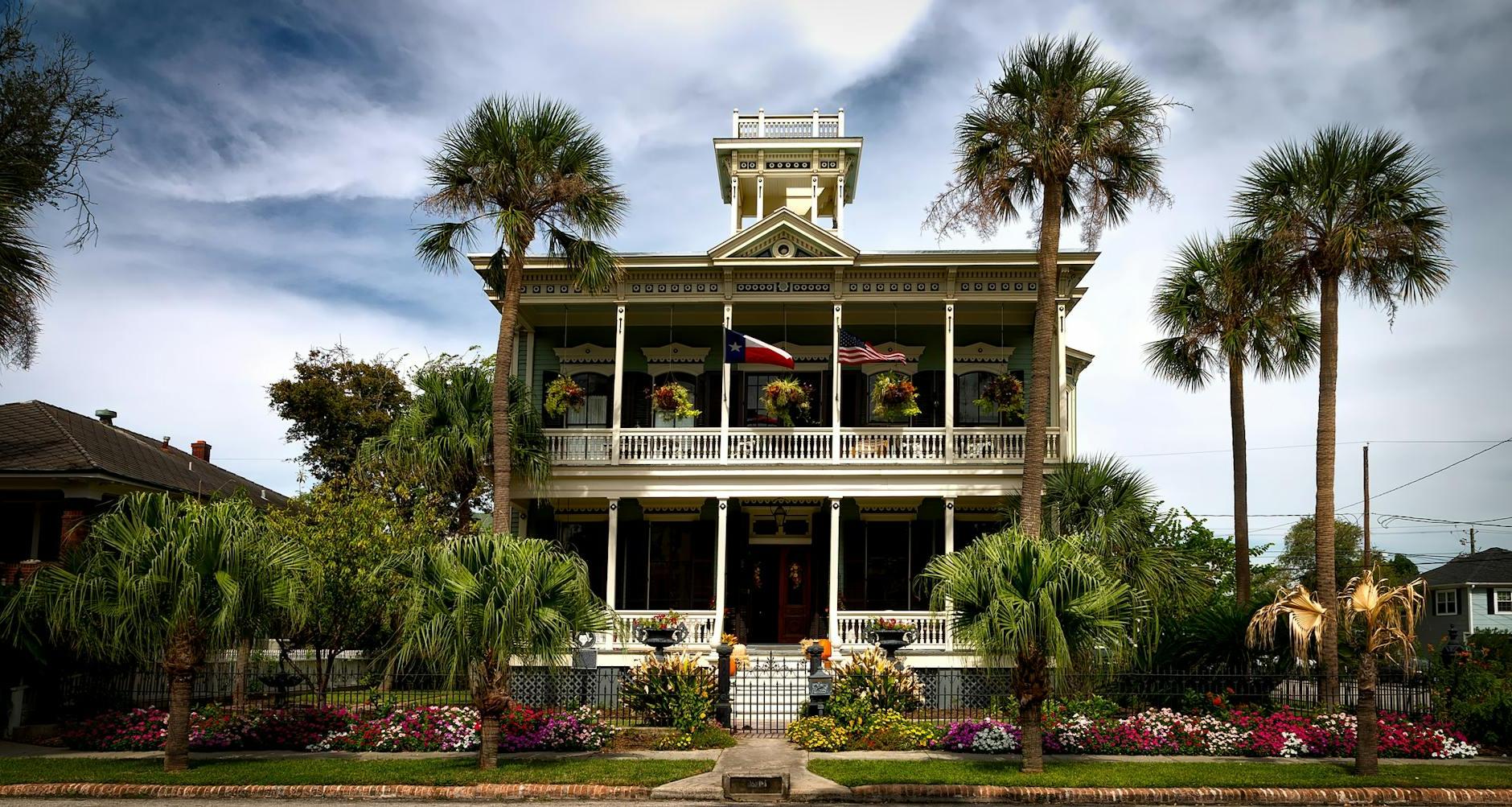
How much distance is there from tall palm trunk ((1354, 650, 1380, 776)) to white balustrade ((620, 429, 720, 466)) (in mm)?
11587

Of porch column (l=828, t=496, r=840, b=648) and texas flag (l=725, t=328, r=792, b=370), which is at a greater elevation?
texas flag (l=725, t=328, r=792, b=370)

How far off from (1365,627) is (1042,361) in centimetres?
600

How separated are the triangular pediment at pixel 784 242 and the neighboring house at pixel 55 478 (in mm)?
10136

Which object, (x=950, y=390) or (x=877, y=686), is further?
(x=950, y=390)

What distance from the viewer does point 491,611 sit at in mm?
12219

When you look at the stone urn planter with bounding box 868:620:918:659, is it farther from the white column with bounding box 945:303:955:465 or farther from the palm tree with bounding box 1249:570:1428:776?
the palm tree with bounding box 1249:570:1428:776

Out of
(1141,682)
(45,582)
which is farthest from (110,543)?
(1141,682)

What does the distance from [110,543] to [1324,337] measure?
15597mm

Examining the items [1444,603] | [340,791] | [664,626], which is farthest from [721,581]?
[1444,603]

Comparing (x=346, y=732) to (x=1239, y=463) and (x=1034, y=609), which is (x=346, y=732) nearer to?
(x=1034, y=609)

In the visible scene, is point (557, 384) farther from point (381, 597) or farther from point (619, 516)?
point (381, 597)

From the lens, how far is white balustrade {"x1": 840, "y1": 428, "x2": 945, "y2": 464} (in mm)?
21172

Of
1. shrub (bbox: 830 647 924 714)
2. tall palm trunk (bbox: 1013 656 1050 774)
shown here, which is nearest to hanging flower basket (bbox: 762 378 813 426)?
shrub (bbox: 830 647 924 714)

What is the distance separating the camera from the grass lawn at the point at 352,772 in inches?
484
